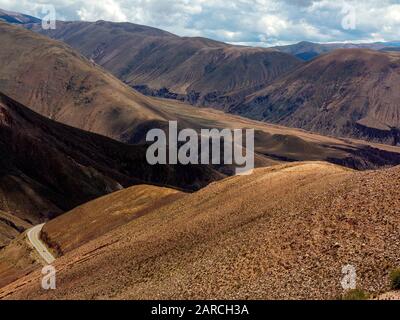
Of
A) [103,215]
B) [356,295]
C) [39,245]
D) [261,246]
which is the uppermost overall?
[356,295]

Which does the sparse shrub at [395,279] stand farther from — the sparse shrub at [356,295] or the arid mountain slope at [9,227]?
the arid mountain slope at [9,227]

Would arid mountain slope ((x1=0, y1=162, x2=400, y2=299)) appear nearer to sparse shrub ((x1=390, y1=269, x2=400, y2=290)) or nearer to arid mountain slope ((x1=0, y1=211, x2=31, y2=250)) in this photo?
sparse shrub ((x1=390, y1=269, x2=400, y2=290))

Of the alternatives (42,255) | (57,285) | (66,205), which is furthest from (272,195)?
(66,205)

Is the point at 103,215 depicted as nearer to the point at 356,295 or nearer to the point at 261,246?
the point at 261,246

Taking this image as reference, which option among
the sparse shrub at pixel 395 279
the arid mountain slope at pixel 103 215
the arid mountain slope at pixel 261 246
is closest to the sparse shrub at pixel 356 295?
the arid mountain slope at pixel 261 246

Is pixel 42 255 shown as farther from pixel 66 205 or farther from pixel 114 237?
pixel 66 205

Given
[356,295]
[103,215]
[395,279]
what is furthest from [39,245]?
[395,279]

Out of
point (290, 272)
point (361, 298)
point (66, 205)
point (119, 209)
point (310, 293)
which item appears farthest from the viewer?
point (66, 205)
